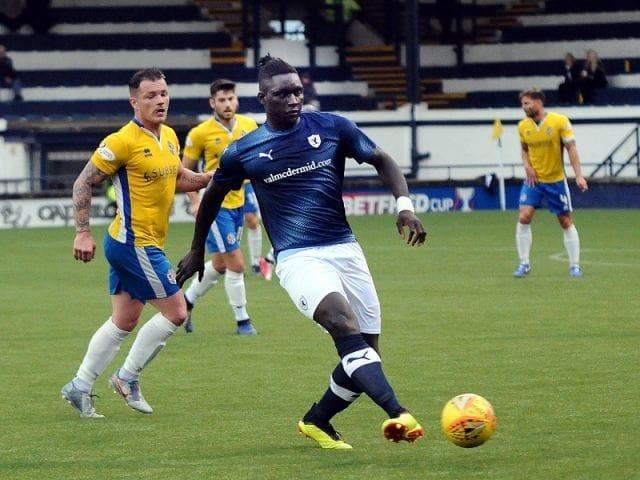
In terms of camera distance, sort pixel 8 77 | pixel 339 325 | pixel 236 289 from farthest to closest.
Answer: pixel 8 77 < pixel 236 289 < pixel 339 325

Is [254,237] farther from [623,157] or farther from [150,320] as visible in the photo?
[623,157]

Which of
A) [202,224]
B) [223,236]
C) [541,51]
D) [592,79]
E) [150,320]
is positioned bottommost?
[150,320]

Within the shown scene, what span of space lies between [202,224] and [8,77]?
3020 cm

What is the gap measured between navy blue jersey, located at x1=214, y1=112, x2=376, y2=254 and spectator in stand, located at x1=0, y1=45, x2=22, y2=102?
30412 millimetres

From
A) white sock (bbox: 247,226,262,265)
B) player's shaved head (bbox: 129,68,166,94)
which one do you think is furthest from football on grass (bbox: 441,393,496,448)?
white sock (bbox: 247,226,262,265)

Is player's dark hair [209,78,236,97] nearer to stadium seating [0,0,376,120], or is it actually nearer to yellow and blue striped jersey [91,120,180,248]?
yellow and blue striped jersey [91,120,180,248]

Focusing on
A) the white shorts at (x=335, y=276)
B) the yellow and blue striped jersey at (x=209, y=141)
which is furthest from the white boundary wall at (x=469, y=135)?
the white shorts at (x=335, y=276)

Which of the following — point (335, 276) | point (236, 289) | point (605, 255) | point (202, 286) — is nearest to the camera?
point (335, 276)

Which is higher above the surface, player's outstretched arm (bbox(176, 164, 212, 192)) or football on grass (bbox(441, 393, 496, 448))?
player's outstretched arm (bbox(176, 164, 212, 192))

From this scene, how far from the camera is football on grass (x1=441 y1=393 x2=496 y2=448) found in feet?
25.4

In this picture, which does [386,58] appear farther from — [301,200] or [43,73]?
[301,200]

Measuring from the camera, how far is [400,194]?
819 cm

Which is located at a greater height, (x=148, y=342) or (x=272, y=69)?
(x=272, y=69)

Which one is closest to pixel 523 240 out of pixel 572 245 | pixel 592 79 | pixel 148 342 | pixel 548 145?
pixel 572 245
